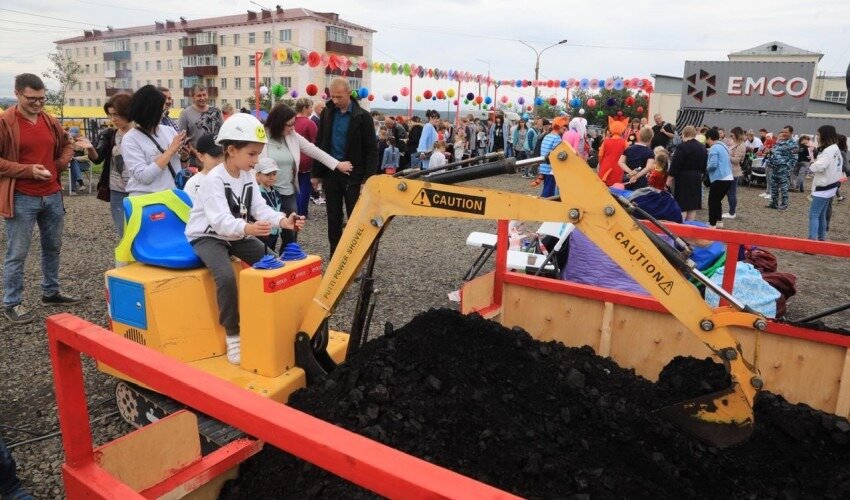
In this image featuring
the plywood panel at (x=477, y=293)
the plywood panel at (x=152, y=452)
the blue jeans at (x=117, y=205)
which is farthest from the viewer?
the blue jeans at (x=117, y=205)

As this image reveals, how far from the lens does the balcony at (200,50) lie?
212 feet

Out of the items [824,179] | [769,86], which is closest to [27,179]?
[824,179]

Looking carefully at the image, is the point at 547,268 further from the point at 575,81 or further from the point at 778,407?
the point at 575,81

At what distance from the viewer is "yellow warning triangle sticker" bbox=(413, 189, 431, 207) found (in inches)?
108

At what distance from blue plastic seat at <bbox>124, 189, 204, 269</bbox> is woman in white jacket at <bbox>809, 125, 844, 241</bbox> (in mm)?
9092

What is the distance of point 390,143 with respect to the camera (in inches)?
632

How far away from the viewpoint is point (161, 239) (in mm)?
3414

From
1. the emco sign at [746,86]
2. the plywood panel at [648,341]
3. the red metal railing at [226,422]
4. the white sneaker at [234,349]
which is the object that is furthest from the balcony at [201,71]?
the red metal railing at [226,422]

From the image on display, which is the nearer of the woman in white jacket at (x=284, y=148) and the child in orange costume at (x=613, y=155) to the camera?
the woman in white jacket at (x=284, y=148)

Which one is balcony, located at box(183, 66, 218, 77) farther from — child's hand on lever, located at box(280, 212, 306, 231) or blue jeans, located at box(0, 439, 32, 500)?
blue jeans, located at box(0, 439, 32, 500)

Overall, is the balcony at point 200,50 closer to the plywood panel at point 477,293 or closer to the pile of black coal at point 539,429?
the plywood panel at point 477,293

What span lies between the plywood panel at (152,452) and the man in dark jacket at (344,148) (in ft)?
12.4

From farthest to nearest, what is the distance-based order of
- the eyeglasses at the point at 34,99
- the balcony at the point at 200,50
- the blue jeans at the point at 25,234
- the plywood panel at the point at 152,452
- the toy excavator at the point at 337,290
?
the balcony at the point at 200,50 < the blue jeans at the point at 25,234 < the eyeglasses at the point at 34,99 < the toy excavator at the point at 337,290 < the plywood panel at the point at 152,452

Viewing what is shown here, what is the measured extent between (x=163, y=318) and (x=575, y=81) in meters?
26.4
